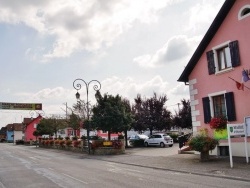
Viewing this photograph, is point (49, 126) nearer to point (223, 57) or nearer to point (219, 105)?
point (219, 105)

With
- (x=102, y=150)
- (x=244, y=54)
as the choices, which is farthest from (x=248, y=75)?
(x=102, y=150)

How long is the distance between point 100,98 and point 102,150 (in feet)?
23.9

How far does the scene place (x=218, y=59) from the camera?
21.3 m

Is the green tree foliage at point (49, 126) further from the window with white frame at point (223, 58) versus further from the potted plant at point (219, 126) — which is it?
the potted plant at point (219, 126)

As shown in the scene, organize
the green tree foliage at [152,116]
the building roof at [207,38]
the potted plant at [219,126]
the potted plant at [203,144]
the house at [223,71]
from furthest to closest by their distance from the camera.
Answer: the green tree foliage at [152,116] → the building roof at [207,38] → the potted plant at [219,126] → the house at [223,71] → the potted plant at [203,144]

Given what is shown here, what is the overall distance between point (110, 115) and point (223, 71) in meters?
17.1

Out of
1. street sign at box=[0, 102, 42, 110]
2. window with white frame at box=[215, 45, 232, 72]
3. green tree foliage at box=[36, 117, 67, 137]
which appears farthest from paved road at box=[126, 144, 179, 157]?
street sign at box=[0, 102, 42, 110]

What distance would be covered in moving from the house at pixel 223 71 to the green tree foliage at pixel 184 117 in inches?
1009

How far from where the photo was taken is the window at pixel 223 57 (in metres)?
19.5

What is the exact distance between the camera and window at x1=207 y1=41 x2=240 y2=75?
1953cm

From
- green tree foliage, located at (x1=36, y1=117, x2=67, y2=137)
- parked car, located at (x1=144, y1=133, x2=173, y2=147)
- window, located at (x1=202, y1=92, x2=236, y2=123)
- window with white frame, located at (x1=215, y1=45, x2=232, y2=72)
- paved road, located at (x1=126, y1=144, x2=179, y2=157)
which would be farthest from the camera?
green tree foliage, located at (x1=36, y1=117, x2=67, y2=137)

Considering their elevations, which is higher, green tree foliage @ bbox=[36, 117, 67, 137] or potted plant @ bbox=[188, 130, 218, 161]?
green tree foliage @ bbox=[36, 117, 67, 137]

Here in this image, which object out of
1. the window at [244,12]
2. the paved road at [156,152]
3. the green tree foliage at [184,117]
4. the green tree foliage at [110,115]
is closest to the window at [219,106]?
the window at [244,12]

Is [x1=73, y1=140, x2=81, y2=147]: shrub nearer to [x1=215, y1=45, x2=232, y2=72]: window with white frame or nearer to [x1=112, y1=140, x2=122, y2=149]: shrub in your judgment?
[x1=112, y1=140, x2=122, y2=149]: shrub
